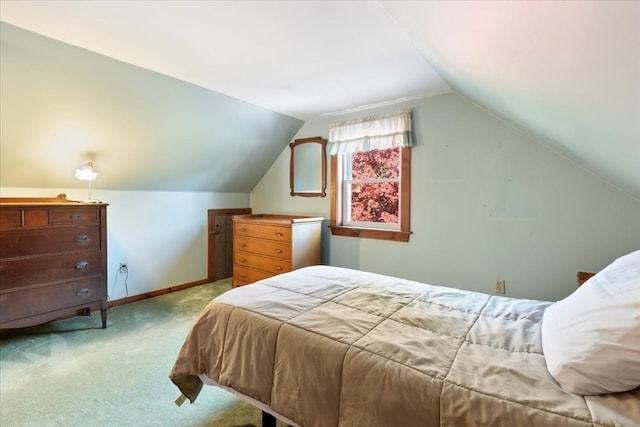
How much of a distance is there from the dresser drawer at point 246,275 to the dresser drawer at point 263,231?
1.39 ft

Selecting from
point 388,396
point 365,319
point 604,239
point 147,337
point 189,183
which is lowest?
point 147,337

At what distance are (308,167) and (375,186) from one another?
96cm

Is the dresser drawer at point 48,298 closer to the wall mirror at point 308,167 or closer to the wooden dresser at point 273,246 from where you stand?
the wooden dresser at point 273,246

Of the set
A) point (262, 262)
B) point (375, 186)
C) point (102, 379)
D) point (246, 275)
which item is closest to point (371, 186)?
point (375, 186)

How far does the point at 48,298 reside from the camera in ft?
8.07

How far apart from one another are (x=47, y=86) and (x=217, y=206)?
2414 mm

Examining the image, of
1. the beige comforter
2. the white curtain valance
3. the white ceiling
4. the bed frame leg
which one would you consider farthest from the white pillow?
the white curtain valance

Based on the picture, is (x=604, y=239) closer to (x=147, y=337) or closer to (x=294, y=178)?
(x=294, y=178)

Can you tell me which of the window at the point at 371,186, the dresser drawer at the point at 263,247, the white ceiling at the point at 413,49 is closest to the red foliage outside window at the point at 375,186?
the window at the point at 371,186

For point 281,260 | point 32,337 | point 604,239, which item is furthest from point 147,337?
point 604,239

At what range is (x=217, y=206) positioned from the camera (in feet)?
14.4

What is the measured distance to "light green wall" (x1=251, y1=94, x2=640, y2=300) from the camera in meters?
2.34

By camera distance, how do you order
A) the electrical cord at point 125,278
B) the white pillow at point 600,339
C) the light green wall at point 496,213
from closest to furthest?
the white pillow at point 600,339 < the light green wall at point 496,213 < the electrical cord at point 125,278

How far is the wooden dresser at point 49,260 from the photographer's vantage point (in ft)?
7.46
